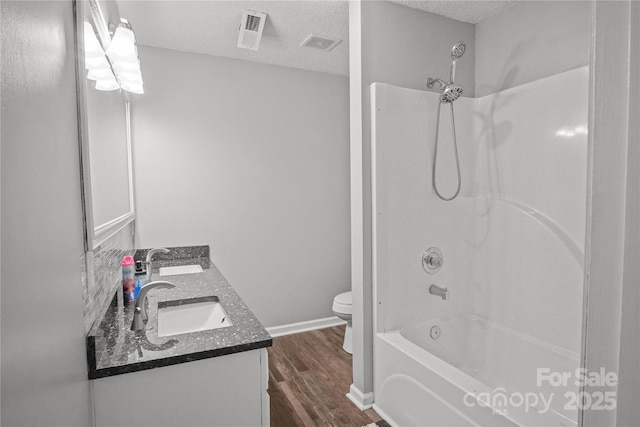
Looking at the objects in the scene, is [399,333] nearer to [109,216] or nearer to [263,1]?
[109,216]

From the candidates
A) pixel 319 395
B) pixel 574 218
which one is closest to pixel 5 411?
pixel 319 395

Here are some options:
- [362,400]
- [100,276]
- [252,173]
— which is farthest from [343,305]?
[100,276]

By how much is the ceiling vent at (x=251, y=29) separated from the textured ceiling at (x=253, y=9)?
0.13ft

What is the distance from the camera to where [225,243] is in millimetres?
3014

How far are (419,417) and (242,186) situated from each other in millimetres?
2208

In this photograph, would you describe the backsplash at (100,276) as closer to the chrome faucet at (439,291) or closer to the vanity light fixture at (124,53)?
the vanity light fixture at (124,53)

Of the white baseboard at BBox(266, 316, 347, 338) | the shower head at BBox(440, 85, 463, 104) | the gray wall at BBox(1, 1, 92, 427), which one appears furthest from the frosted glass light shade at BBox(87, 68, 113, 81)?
the white baseboard at BBox(266, 316, 347, 338)

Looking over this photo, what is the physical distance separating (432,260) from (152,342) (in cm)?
167

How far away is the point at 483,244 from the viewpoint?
2.34 m

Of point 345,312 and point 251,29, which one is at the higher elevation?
point 251,29

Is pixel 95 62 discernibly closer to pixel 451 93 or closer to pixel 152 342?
pixel 152 342

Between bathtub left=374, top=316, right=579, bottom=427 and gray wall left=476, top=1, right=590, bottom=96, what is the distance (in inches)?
63.6

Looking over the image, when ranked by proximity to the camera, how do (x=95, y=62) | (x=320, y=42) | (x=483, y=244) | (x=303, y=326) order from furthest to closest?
(x=303, y=326)
(x=320, y=42)
(x=483, y=244)
(x=95, y=62)

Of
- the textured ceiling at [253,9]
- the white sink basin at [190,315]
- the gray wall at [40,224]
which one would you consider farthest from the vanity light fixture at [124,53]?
the white sink basin at [190,315]
